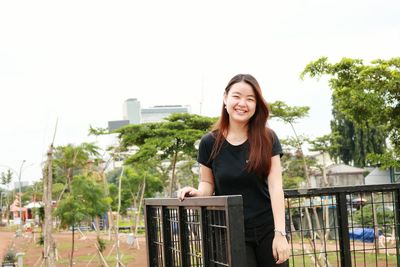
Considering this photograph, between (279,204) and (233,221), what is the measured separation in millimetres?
372

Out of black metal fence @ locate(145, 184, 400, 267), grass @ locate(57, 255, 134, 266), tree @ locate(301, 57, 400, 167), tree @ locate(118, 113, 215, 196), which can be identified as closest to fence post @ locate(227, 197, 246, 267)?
black metal fence @ locate(145, 184, 400, 267)

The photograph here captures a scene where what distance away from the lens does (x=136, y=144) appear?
15797mm

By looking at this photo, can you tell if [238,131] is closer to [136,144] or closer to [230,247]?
[230,247]

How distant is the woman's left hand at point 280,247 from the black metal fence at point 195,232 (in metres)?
0.23

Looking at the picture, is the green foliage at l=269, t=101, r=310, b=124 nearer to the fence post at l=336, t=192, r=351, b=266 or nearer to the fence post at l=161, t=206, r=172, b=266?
the fence post at l=336, t=192, r=351, b=266

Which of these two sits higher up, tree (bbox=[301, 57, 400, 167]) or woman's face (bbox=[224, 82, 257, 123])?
tree (bbox=[301, 57, 400, 167])

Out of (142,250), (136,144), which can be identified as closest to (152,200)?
(136,144)

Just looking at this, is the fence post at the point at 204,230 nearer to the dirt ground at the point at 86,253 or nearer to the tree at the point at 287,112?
the tree at the point at 287,112

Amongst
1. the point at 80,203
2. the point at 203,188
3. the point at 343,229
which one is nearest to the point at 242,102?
the point at 203,188

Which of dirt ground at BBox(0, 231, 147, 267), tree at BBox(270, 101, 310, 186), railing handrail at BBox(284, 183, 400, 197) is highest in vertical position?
tree at BBox(270, 101, 310, 186)

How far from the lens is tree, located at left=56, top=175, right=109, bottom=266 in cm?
1530

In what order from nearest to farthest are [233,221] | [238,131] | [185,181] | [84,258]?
[233,221] → [238,131] → [84,258] → [185,181]

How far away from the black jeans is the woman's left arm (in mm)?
49

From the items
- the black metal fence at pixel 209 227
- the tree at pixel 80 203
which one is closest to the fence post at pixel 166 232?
the black metal fence at pixel 209 227
